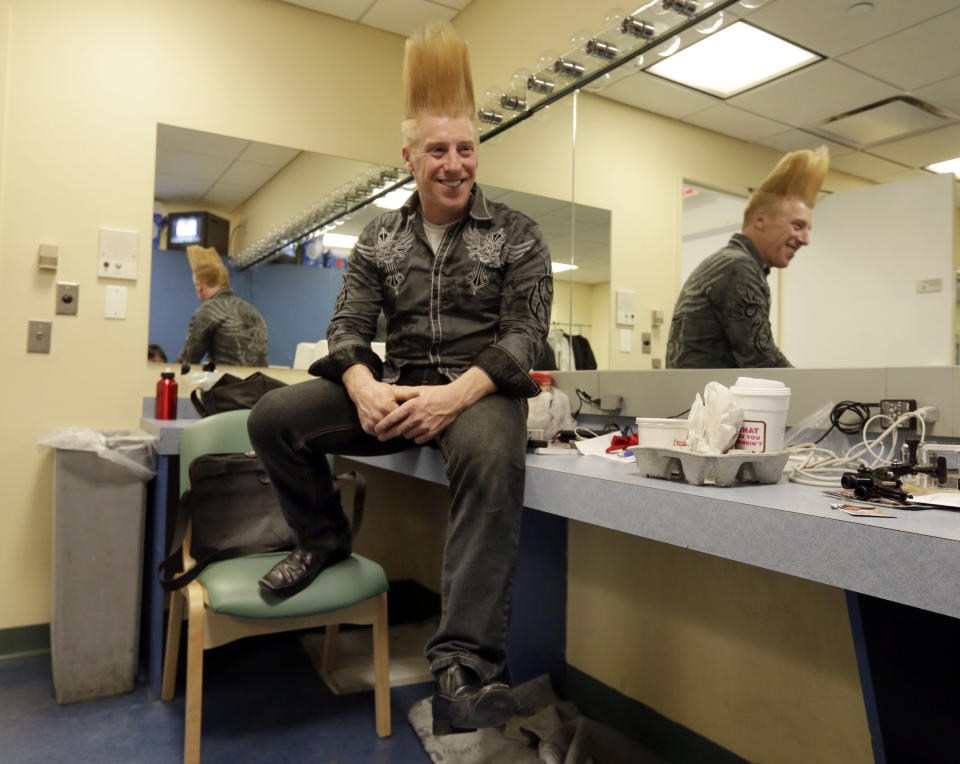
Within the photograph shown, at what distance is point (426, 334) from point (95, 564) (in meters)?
1.28

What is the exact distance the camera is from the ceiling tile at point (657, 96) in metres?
1.85

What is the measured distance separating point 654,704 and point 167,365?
201cm

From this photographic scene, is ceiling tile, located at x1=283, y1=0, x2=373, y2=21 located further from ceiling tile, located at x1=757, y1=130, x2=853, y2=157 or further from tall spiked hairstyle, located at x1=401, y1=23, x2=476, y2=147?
ceiling tile, located at x1=757, y1=130, x2=853, y2=157

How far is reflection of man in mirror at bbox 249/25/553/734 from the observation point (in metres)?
1.35

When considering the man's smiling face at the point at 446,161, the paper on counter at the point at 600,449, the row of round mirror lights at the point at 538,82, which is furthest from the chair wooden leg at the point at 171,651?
the row of round mirror lights at the point at 538,82

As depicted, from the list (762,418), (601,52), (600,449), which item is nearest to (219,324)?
(601,52)

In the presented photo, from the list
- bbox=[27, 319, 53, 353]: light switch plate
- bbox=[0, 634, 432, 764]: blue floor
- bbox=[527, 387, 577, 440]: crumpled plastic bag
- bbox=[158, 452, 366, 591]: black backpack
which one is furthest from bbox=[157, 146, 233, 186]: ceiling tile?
bbox=[0, 634, 432, 764]: blue floor

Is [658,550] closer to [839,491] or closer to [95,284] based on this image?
[839,491]

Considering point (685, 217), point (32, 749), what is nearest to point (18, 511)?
point (32, 749)

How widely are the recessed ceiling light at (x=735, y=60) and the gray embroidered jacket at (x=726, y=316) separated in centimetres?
37

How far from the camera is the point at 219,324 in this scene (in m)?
2.78

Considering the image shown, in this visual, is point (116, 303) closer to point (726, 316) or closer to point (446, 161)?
point (446, 161)

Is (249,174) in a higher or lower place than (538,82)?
lower

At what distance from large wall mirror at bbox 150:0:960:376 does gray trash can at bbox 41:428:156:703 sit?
684mm
